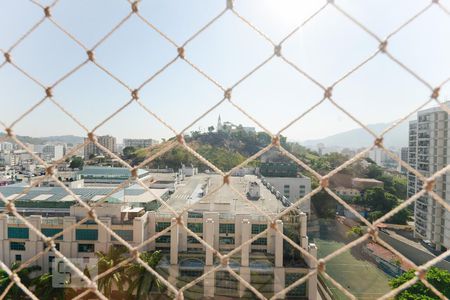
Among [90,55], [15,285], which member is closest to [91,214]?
[90,55]

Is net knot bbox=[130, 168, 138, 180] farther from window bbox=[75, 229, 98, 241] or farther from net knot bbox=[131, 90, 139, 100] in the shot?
window bbox=[75, 229, 98, 241]

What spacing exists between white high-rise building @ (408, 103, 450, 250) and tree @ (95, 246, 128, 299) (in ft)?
18.6

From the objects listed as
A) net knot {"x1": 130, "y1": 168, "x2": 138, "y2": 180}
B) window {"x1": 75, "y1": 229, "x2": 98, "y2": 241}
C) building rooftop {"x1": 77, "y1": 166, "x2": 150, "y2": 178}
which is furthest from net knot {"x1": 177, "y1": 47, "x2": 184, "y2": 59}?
building rooftop {"x1": 77, "y1": 166, "x2": 150, "y2": 178}

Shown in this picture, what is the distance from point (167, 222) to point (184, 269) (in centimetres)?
75

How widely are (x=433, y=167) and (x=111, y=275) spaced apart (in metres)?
6.61

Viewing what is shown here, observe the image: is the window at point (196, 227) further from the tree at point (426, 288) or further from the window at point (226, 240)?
the tree at point (426, 288)

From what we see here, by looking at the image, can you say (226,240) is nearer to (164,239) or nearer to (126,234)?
(164,239)

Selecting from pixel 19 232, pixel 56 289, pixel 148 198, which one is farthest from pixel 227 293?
pixel 19 232

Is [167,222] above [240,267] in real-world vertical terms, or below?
above

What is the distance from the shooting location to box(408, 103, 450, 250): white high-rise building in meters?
6.36

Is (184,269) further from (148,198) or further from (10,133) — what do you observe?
(10,133)

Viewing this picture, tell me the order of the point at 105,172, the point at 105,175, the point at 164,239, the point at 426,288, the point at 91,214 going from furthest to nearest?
the point at 105,172
the point at 105,175
the point at 164,239
the point at 426,288
the point at 91,214

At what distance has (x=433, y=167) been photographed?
22.6 ft

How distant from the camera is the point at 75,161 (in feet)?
47.5
